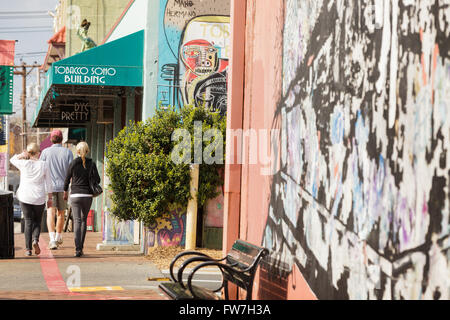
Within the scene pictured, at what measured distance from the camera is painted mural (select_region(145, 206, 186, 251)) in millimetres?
11250

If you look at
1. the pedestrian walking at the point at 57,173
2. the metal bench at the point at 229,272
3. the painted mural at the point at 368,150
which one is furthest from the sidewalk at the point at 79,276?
the painted mural at the point at 368,150


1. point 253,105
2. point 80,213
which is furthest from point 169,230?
point 253,105

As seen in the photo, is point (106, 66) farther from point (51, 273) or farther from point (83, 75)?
point (51, 273)

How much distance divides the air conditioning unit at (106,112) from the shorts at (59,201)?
545 cm

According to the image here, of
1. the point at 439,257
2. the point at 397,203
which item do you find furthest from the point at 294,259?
the point at 439,257

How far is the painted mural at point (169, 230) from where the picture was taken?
1125 cm

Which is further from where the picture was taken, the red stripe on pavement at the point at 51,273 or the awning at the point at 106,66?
the awning at the point at 106,66

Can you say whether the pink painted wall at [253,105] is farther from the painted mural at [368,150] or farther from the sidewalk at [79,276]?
the sidewalk at [79,276]

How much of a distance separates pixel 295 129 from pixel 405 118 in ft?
7.48

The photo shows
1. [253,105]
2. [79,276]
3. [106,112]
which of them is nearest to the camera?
[253,105]

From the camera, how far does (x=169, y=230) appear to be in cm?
1133

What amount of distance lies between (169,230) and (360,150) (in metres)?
7.56

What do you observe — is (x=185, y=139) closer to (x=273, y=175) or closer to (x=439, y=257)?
(x=273, y=175)

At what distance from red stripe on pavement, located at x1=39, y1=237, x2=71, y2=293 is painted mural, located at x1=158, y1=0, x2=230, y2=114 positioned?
3281mm
